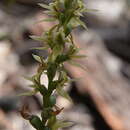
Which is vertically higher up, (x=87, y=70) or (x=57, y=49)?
(x=57, y=49)

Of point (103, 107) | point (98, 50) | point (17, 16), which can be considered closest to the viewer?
point (103, 107)

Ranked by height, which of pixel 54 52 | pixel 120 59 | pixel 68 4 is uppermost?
pixel 68 4

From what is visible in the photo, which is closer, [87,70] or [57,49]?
[57,49]

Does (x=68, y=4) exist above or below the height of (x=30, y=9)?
above

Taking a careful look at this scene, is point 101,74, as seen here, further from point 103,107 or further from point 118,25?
point 118,25

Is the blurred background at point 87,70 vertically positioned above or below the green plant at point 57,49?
below

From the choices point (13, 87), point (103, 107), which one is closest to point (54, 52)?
point (103, 107)
